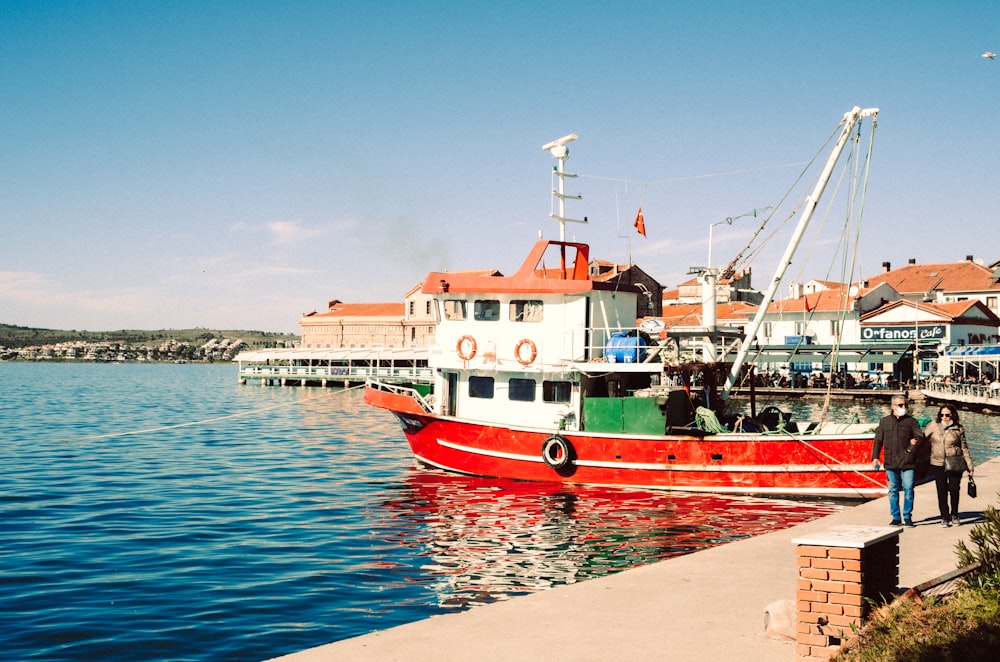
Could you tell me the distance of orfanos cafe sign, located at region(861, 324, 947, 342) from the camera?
7144cm

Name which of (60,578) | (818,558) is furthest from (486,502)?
(818,558)

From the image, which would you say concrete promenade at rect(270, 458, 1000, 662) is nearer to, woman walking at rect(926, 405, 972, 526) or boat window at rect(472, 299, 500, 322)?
woman walking at rect(926, 405, 972, 526)

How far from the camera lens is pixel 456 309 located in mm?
24625

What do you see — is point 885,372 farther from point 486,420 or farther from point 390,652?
point 390,652

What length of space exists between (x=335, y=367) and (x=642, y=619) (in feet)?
279

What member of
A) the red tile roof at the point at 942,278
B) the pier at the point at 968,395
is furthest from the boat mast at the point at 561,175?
the red tile roof at the point at 942,278

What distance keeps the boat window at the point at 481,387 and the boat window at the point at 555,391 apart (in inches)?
68.4

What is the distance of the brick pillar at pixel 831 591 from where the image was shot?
7.07 metres

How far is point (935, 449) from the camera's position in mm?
13023

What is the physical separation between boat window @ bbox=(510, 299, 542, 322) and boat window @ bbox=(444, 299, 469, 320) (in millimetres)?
1510

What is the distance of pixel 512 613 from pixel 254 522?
461 inches

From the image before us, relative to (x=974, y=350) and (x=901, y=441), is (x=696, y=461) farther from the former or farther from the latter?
(x=974, y=350)

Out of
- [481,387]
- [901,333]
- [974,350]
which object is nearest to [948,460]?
[481,387]

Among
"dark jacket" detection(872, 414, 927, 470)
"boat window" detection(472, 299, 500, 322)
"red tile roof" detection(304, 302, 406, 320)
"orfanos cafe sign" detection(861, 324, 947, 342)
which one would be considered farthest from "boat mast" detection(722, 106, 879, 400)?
"red tile roof" detection(304, 302, 406, 320)
